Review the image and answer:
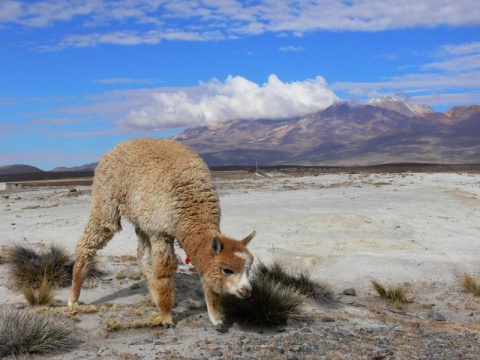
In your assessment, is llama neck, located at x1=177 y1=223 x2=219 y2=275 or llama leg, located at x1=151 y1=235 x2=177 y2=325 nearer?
llama neck, located at x1=177 y1=223 x2=219 y2=275

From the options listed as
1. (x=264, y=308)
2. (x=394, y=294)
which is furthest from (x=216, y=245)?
(x=394, y=294)

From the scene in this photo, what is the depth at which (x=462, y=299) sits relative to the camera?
37.5 feet

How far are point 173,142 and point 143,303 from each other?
8.39 ft

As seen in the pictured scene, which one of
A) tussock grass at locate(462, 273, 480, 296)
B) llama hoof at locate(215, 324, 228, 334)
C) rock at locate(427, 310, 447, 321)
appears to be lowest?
rock at locate(427, 310, 447, 321)

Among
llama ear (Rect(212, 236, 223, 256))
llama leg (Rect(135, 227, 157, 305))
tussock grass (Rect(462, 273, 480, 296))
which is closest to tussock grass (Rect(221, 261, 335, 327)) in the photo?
llama leg (Rect(135, 227, 157, 305))

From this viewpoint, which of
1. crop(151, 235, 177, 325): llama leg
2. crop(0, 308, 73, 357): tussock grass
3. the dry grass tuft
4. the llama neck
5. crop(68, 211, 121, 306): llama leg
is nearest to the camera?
crop(0, 308, 73, 357): tussock grass

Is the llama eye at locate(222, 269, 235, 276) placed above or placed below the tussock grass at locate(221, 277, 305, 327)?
above

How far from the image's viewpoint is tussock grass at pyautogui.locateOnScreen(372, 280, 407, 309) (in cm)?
1077

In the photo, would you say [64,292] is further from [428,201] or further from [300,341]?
[428,201]

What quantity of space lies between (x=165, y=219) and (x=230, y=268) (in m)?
1.31

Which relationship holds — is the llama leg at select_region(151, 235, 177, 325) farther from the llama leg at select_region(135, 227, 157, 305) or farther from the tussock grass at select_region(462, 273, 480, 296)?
the tussock grass at select_region(462, 273, 480, 296)

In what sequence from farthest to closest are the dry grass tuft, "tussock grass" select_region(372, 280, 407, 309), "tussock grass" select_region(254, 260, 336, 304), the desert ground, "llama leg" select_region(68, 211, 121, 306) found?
"tussock grass" select_region(372, 280, 407, 309) → "tussock grass" select_region(254, 260, 336, 304) → "llama leg" select_region(68, 211, 121, 306) → the dry grass tuft → the desert ground

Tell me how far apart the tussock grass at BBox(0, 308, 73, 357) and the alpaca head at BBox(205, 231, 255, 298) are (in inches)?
76.3

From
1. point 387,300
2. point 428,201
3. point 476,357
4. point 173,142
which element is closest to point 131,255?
point 173,142
